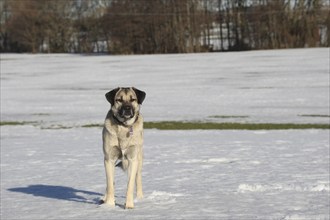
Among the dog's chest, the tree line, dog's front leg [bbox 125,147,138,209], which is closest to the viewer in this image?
the dog's chest

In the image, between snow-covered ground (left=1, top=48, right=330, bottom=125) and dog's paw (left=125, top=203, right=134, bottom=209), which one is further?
snow-covered ground (left=1, top=48, right=330, bottom=125)

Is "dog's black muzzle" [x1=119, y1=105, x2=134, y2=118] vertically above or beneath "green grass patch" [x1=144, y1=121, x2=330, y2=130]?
above

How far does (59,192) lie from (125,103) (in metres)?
2.58

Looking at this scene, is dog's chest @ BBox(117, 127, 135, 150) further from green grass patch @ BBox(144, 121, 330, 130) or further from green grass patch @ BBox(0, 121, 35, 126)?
green grass patch @ BBox(0, 121, 35, 126)

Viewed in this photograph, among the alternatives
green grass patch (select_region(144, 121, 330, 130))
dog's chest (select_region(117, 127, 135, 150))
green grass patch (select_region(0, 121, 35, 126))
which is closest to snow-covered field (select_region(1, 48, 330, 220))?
green grass patch (select_region(0, 121, 35, 126))

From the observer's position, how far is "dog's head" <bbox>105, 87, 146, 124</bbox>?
272 inches

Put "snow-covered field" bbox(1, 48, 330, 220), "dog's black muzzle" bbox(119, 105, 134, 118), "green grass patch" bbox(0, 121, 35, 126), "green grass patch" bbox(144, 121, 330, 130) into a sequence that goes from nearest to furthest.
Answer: "dog's black muzzle" bbox(119, 105, 134, 118) → "snow-covered field" bbox(1, 48, 330, 220) → "green grass patch" bbox(144, 121, 330, 130) → "green grass patch" bbox(0, 121, 35, 126)

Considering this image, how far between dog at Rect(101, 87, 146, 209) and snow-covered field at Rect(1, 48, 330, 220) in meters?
0.41

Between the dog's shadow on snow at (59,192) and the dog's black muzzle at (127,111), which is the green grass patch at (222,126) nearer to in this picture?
the dog's shadow on snow at (59,192)

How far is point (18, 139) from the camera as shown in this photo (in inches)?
712

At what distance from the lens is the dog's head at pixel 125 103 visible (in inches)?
272

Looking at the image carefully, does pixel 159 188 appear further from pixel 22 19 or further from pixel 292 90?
pixel 22 19

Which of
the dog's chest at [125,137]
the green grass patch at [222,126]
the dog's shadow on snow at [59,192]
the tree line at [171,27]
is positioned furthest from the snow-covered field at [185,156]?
the tree line at [171,27]

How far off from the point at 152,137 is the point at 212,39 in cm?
7532
